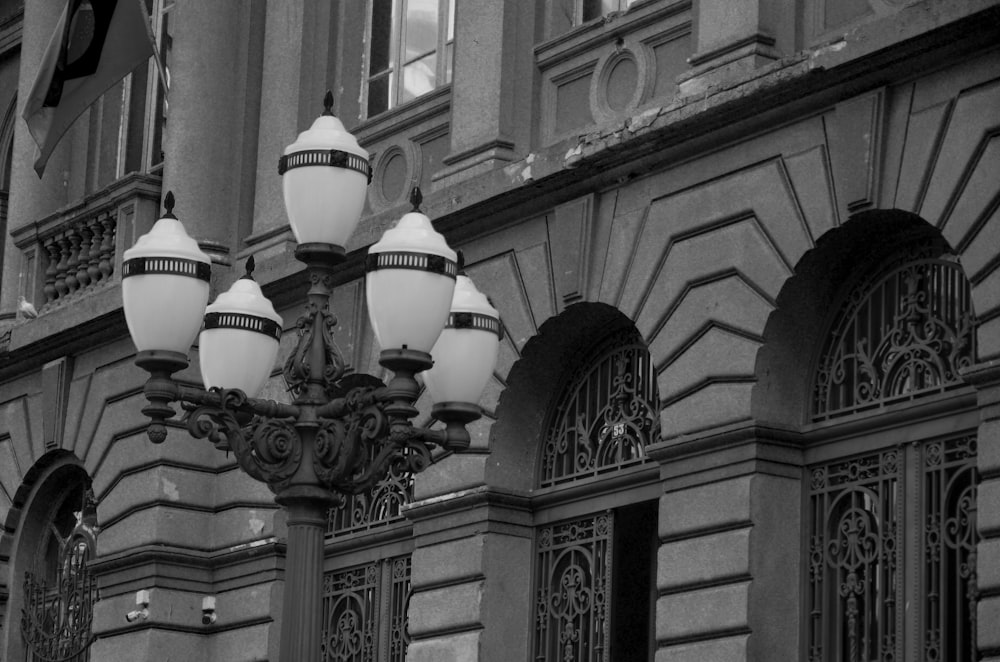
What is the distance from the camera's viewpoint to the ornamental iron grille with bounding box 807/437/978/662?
11.5 m

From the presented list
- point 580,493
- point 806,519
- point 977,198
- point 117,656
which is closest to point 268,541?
point 117,656

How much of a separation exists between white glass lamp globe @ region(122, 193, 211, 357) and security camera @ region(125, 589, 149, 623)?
809cm

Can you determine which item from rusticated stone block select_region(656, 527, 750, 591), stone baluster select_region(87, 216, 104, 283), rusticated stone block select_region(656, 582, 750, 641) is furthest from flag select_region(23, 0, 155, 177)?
rusticated stone block select_region(656, 582, 750, 641)

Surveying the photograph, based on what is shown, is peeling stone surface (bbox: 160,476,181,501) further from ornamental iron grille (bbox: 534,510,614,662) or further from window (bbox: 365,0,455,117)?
ornamental iron grille (bbox: 534,510,614,662)

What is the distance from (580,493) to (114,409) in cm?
563

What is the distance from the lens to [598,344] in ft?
47.6

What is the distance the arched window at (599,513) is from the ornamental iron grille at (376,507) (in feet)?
4.94

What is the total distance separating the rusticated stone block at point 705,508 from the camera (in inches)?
492

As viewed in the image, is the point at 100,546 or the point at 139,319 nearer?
the point at 139,319

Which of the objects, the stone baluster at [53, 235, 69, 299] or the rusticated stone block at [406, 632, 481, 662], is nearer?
the rusticated stone block at [406, 632, 481, 662]

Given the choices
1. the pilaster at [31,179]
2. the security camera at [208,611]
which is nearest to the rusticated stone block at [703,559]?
the security camera at [208,611]

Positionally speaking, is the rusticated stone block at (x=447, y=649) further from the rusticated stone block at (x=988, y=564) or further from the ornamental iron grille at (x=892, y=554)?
the rusticated stone block at (x=988, y=564)

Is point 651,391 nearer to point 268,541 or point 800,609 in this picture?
point 800,609

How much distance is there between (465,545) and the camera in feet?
47.8
